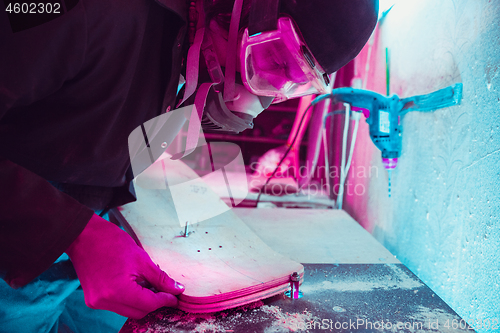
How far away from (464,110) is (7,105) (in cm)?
99

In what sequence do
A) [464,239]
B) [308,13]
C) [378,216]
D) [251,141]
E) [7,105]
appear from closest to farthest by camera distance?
[7,105] → [308,13] → [464,239] → [378,216] → [251,141]

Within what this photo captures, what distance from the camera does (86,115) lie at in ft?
1.94

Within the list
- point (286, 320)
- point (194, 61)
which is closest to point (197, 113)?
point (194, 61)

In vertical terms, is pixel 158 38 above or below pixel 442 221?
above

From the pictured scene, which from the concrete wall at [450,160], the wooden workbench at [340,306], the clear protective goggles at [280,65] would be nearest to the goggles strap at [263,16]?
the clear protective goggles at [280,65]

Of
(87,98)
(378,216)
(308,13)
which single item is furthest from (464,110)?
(87,98)

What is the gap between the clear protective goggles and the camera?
59 centimetres

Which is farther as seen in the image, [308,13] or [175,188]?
[175,188]

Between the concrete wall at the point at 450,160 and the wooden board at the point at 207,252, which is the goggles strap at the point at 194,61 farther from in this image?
the concrete wall at the point at 450,160

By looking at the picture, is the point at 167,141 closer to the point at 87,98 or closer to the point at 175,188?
the point at 87,98

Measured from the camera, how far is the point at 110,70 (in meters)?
0.58

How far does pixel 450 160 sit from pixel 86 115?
93 cm

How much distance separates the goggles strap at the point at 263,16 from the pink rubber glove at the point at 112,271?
0.50 metres

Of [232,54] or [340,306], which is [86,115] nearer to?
[232,54]
